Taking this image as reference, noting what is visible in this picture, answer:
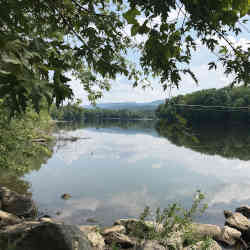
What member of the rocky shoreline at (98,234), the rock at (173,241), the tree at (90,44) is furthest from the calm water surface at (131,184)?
the tree at (90,44)

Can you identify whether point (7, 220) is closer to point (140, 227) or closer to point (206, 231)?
point (140, 227)

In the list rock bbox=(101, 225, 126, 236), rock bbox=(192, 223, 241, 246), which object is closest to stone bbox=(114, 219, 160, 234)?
rock bbox=(101, 225, 126, 236)

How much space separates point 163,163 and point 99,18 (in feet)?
82.2

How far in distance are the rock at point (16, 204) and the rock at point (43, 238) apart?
5.86 m

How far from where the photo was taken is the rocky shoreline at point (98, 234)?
221 inches

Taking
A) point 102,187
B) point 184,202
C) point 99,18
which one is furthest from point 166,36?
point 102,187

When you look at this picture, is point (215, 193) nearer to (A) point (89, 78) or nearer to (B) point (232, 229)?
(B) point (232, 229)

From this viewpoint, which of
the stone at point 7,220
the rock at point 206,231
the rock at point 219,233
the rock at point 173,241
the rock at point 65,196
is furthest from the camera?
the rock at point 65,196

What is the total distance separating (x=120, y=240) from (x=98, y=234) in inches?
34.8

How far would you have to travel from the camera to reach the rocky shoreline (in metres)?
5.62

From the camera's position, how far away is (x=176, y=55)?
2.49 m

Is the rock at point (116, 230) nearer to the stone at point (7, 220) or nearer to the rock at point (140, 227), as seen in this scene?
the rock at point (140, 227)

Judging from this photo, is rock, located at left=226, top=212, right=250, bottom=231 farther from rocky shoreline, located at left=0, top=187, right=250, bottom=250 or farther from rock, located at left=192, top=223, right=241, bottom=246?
rock, located at left=192, top=223, right=241, bottom=246

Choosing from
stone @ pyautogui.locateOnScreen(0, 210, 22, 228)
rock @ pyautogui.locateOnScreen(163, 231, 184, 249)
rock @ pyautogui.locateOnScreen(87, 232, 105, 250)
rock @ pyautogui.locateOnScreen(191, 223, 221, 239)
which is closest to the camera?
rock @ pyautogui.locateOnScreen(163, 231, 184, 249)
